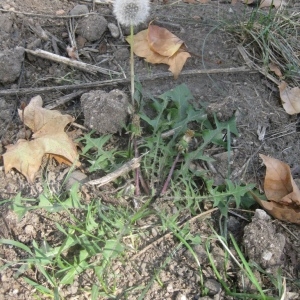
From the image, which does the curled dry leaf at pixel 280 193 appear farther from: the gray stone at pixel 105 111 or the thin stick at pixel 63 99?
Result: the thin stick at pixel 63 99

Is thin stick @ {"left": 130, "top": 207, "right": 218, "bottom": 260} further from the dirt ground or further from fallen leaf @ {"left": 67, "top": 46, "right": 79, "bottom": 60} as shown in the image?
fallen leaf @ {"left": 67, "top": 46, "right": 79, "bottom": 60}

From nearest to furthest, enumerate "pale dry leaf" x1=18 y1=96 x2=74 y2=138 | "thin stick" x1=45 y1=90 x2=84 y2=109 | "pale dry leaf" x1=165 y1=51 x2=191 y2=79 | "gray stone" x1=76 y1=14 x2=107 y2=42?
"pale dry leaf" x1=18 y1=96 x2=74 y2=138, "thin stick" x1=45 y1=90 x2=84 y2=109, "pale dry leaf" x1=165 y1=51 x2=191 y2=79, "gray stone" x1=76 y1=14 x2=107 y2=42

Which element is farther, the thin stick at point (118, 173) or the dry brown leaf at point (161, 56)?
the dry brown leaf at point (161, 56)

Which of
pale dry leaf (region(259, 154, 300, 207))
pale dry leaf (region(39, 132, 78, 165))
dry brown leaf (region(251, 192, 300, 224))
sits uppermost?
pale dry leaf (region(259, 154, 300, 207))

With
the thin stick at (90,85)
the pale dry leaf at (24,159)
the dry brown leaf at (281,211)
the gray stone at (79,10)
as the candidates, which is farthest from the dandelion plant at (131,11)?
the dry brown leaf at (281,211)

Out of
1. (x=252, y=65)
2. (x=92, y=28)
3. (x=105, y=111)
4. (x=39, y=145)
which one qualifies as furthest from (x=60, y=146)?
(x=252, y=65)

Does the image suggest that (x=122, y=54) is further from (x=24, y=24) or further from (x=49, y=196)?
(x=49, y=196)

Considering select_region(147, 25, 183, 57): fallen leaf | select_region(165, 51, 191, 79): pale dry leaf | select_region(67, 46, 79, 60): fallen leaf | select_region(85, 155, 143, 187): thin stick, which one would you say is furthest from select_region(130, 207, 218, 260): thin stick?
select_region(67, 46, 79, 60): fallen leaf
